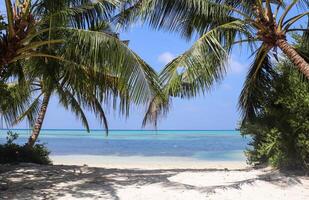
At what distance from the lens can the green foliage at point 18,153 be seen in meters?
13.6

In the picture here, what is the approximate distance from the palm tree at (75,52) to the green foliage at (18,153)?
9.12 ft

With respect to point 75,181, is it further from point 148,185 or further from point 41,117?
point 41,117

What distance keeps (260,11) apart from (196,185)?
4.08 m

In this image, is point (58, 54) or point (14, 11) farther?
point (58, 54)

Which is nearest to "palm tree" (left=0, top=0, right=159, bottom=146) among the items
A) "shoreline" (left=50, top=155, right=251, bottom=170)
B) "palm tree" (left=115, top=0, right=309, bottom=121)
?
"palm tree" (left=115, top=0, right=309, bottom=121)

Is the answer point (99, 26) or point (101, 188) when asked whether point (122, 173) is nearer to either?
point (101, 188)

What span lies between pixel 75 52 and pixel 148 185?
128 inches

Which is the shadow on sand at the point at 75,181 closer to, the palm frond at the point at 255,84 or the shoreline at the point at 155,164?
the palm frond at the point at 255,84

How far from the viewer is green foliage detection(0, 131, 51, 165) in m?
13.6

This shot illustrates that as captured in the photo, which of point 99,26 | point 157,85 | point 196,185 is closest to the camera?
point 157,85

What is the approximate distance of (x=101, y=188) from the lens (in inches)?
371

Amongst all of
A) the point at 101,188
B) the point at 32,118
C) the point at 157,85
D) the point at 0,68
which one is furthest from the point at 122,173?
the point at 32,118

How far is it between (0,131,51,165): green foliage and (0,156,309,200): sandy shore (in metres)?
1.78

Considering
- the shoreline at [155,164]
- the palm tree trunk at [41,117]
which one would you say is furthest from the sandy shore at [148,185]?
the shoreline at [155,164]
